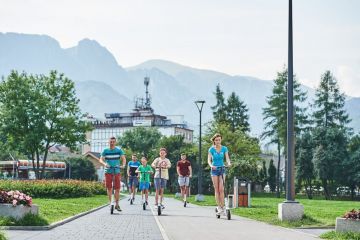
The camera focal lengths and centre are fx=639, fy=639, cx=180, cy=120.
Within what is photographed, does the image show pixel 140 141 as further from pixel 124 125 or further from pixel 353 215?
pixel 353 215

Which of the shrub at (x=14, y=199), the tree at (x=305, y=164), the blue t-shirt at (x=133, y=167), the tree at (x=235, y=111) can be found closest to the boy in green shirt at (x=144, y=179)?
the blue t-shirt at (x=133, y=167)

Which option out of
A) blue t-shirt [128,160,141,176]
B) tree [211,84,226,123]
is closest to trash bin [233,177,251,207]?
blue t-shirt [128,160,141,176]

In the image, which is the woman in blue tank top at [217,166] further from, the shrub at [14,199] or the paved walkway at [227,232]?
the shrub at [14,199]

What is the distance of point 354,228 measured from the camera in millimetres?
12273

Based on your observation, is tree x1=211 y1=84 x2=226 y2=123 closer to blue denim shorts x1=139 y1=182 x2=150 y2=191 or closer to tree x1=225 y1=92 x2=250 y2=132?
tree x1=225 y1=92 x2=250 y2=132

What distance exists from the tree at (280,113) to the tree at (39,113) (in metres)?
40.1

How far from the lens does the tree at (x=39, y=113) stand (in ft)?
177

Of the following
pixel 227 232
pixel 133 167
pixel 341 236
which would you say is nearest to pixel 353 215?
pixel 341 236

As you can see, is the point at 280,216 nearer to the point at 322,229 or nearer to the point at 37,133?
the point at 322,229

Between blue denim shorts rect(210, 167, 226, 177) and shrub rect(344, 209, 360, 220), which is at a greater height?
blue denim shorts rect(210, 167, 226, 177)

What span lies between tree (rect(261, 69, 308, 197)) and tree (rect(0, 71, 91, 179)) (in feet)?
132

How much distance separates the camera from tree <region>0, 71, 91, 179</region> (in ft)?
177

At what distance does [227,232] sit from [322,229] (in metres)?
2.93

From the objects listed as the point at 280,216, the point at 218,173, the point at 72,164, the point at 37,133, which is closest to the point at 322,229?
the point at 280,216
